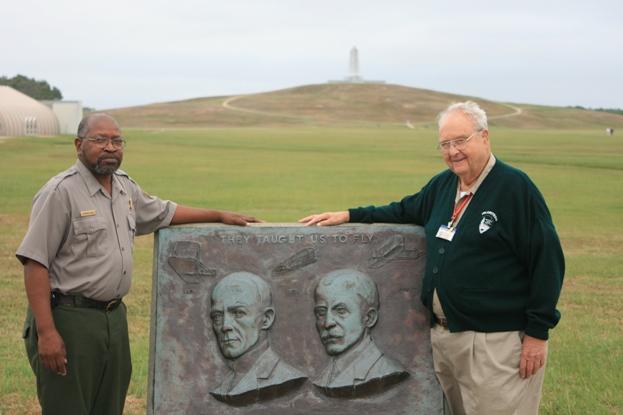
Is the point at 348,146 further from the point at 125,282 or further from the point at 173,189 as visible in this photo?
the point at 125,282

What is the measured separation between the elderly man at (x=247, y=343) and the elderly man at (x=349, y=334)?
0.79 ft

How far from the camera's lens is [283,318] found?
5004 millimetres

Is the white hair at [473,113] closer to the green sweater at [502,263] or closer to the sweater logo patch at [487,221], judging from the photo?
the green sweater at [502,263]

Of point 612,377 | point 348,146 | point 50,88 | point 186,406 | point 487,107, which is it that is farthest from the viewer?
point 487,107

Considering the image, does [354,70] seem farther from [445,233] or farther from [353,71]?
[445,233]

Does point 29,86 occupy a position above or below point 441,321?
above

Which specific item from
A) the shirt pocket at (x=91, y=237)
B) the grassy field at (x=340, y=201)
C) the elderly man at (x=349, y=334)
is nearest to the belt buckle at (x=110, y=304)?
the shirt pocket at (x=91, y=237)

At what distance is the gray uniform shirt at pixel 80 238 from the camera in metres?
4.33

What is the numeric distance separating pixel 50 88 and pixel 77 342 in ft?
366

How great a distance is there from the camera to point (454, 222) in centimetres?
458

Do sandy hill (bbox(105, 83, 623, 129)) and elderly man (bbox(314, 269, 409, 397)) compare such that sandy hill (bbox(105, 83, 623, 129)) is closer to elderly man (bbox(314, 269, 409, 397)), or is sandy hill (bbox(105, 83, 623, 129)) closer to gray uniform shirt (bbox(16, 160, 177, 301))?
elderly man (bbox(314, 269, 409, 397))

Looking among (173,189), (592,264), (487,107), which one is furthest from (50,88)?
(592,264)

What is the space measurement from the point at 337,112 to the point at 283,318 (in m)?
116

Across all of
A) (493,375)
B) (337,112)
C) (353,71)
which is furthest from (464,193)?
(353,71)
